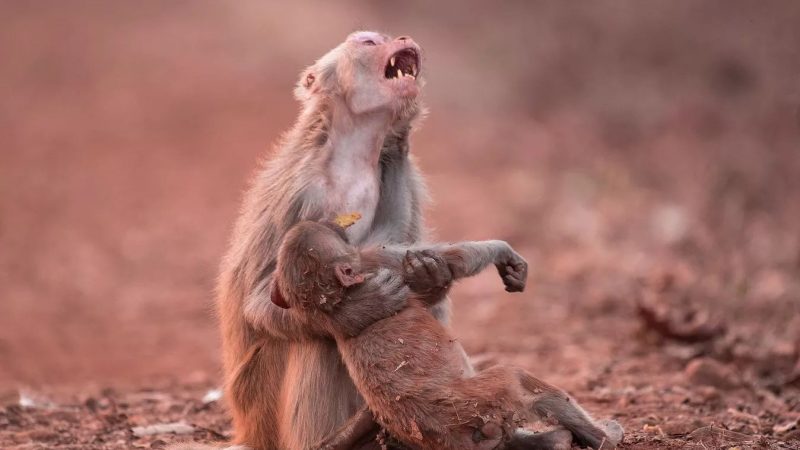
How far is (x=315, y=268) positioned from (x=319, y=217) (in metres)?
0.60

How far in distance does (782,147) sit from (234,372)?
9.92m

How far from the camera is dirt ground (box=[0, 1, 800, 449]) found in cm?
812

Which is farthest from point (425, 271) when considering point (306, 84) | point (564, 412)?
point (306, 84)

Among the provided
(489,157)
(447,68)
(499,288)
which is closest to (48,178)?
(489,157)

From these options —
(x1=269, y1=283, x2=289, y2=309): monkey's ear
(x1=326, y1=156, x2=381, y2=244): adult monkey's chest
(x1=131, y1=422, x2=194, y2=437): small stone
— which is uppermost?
(x1=326, y1=156, x2=381, y2=244): adult monkey's chest

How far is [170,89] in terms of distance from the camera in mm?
22609

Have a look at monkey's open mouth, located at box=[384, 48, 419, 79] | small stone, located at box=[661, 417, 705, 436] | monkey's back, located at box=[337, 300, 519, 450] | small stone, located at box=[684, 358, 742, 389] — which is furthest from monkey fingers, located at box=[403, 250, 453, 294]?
small stone, located at box=[684, 358, 742, 389]

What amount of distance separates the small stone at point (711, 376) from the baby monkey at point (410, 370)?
7.24ft

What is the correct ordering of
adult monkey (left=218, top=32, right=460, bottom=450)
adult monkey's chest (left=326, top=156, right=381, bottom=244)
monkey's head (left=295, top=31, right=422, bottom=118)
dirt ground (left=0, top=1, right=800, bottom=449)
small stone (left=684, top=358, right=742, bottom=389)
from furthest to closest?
dirt ground (left=0, top=1, right=800, bottom=449), small stone (left=684, top=358, right=742, bottom=389), monkey's head (left=295, top=31, right=422, bottom=118), adult monkey's chest (left=326, top=156, right=381, bottom=244), adult monkey (left=218, top=32, right=460, bottom=450)

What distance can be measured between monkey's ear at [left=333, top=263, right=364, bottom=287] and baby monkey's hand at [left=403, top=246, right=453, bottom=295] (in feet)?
0.81

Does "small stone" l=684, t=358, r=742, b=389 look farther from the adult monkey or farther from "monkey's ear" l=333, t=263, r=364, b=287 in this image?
"monkey's ear" l=333, t=263, r=364, b=287

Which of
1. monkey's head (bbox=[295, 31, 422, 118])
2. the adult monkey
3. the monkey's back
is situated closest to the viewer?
the monkey's back

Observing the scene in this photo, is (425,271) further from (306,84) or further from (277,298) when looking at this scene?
(306,84)

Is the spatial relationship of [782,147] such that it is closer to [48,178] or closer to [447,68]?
[48,178]
